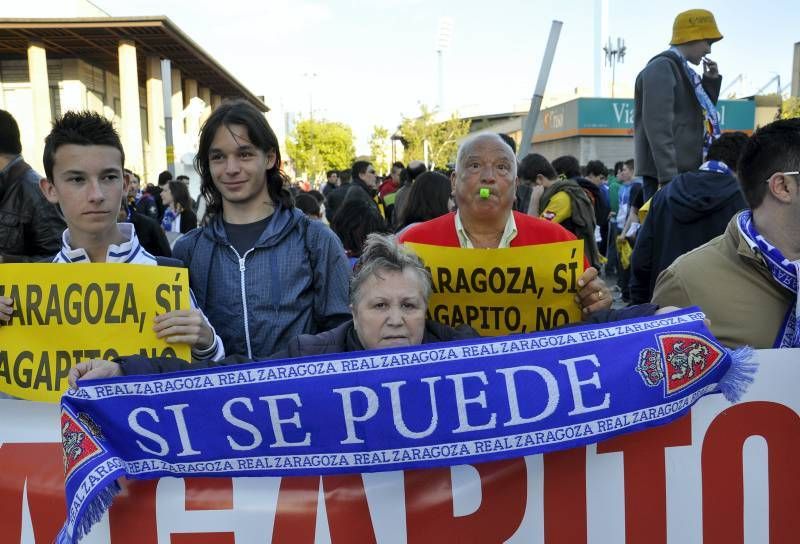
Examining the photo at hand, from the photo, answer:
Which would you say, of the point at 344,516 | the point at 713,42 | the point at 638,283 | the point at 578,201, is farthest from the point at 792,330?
the point at 578,201

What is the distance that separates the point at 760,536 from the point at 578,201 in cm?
425

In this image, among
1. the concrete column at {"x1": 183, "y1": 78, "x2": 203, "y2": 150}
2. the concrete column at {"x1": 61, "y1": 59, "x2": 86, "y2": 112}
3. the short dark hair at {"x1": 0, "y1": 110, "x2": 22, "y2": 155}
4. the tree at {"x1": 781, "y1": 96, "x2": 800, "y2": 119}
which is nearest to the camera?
the short dark hair at {"x1": 0, "y1": 110, "x2": 22, "y2": 155}

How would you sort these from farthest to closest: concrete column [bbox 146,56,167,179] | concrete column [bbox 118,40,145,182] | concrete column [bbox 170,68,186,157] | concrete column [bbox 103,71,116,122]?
concrete column [bbox 103,71,116,122] → concrete column [bbox 146,56,167,179] → concrete column [bbox 170,68,186,157] → concrete column [bbox 118,40,145,182]

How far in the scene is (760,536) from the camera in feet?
7.41

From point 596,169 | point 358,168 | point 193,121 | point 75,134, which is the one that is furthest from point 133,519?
point 193,121

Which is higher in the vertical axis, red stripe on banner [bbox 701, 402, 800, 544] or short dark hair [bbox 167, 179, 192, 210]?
short dark hair [bbox 167, 179, 192, 210]

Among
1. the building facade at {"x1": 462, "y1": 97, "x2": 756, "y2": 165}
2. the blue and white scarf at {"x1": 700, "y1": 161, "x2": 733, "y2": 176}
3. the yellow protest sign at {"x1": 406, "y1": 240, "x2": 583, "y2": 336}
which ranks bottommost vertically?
the yellow protest sign at {"x1": 406, "y1": 240, "x2": 583, "y2": 336}

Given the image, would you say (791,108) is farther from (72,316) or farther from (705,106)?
(72,316)

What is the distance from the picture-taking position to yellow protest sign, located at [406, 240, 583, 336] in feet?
9.67

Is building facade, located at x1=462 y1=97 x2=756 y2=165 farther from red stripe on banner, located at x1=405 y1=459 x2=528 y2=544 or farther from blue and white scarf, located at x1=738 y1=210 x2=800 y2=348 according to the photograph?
red stripe on banner, located at x1=405 y1=459 x2=528 y2=544

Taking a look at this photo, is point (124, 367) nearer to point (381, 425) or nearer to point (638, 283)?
point (381, 425)

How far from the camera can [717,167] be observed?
4.23 m

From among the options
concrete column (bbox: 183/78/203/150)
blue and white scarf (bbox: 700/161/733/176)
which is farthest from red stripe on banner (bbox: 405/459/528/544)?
concrete column (bbox: 183/78/203/150)

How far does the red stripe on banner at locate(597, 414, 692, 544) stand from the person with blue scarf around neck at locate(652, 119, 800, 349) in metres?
0.51
